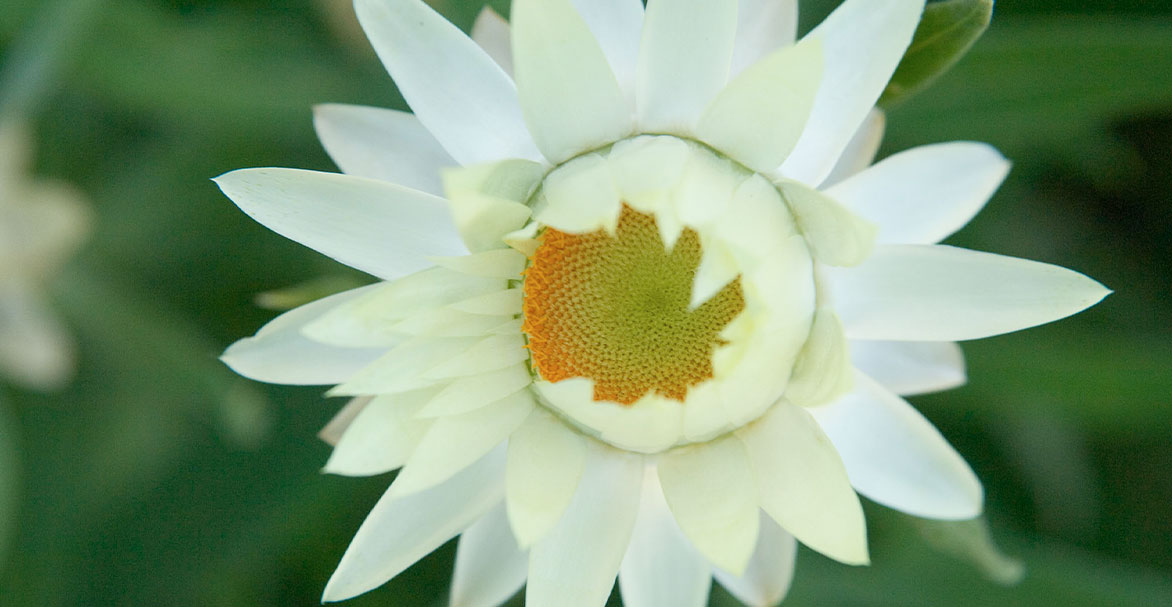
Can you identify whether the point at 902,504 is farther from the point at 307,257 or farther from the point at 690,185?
the point at 307,257

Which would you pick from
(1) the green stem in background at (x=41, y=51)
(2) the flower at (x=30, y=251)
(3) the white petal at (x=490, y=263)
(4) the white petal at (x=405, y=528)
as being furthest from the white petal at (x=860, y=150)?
(2) the flower at (x=30, y=251)

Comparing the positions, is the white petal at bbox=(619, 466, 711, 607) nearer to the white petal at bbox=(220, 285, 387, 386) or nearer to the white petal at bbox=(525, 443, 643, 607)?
the white petal at bbox=(525, 443, 643, 607)

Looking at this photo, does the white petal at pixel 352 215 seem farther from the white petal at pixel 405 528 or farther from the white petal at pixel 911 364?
the white petal at pixel 911 364

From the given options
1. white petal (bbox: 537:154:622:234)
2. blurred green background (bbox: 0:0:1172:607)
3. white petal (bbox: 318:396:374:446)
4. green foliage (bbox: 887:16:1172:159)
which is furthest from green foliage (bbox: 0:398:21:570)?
green foliage (bbox: 887:16:1172:159)

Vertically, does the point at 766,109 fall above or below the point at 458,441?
above

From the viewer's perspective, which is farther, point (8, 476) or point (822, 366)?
point (8, 476)

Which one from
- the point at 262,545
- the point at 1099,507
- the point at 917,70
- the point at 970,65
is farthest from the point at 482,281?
the point at 1099,507

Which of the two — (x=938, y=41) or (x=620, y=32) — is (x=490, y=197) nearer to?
(x=620, y=32)

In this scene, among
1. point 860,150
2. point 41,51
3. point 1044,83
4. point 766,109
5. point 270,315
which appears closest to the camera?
point 766,109

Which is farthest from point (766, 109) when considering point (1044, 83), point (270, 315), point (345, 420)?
point (270, 315)
